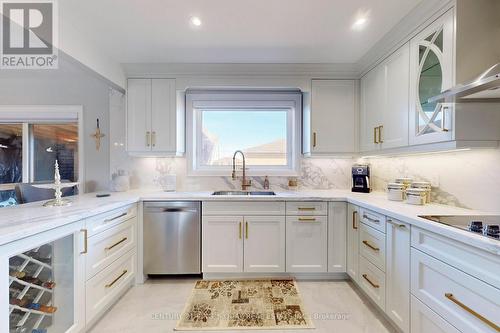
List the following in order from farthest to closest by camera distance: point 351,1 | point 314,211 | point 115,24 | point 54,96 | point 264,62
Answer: point 54,96 < point 264,62 < point 314,211 < point 115,24 < point 351,1

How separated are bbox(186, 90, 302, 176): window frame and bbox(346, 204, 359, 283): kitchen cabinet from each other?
894 mm

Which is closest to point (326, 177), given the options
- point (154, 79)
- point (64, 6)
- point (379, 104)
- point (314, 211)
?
point (314, 211)

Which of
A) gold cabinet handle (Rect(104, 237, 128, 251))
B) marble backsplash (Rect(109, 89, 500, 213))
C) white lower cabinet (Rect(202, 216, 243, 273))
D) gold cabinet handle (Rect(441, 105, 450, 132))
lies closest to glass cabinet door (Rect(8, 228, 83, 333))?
gold cabinet handle (Rect(104, 237, 128, 251))

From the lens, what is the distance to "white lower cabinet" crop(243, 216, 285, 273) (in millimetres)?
2438

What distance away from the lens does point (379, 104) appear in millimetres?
2320

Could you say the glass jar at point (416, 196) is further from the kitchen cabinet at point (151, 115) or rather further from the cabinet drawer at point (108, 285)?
the cabinet drawer at point (108, 285)

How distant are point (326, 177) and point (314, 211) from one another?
742mm

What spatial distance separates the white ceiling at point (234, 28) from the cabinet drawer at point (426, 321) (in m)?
2.05

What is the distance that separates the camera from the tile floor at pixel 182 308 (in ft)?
5.87

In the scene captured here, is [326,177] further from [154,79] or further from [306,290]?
[154,79]

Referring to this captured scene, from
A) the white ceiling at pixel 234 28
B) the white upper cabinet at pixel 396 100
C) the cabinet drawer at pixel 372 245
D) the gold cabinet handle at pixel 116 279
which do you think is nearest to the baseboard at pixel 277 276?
the cabinet drawer at pixel 372 245

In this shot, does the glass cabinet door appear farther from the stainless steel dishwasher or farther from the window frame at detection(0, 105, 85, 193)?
the window frame at detection(0, 105, 85, 193)

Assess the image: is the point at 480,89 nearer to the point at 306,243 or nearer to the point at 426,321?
the point at 426,321

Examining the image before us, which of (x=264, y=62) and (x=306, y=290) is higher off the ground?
(x=264, y=62)
